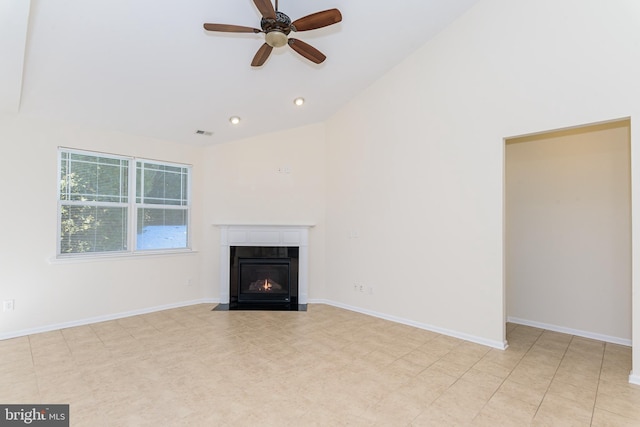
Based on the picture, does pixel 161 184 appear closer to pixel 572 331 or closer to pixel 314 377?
pixel 314 377

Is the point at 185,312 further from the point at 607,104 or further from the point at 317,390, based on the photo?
the point at 607,104

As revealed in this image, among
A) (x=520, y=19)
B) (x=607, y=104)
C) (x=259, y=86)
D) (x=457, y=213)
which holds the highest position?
(x=520, y=19)

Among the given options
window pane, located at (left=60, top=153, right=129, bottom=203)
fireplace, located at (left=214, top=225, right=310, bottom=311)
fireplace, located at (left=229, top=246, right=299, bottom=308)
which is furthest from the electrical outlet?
fireplace, located at (left=229, top=246, right=299, bottom=308)

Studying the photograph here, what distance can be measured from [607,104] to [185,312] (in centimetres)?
547

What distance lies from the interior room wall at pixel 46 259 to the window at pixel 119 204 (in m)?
0.16

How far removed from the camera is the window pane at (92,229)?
159 inches

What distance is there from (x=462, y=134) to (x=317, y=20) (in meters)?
2.16

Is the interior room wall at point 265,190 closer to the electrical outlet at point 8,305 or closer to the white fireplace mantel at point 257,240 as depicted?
the white fireplace mantel at point 257,240

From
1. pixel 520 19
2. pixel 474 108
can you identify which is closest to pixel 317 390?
pixel 474 108

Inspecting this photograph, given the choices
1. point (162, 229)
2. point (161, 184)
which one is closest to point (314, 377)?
point (162, 229)

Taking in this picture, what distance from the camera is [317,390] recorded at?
2.50 m

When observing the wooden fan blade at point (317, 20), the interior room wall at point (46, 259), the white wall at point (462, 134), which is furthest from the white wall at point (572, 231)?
the interior room wall at point (46, 259)

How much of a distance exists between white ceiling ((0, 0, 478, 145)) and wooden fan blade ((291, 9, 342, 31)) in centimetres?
71

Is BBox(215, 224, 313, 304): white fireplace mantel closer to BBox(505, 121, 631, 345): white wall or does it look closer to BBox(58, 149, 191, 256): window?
BBox(58, 149, 191, 256): window
